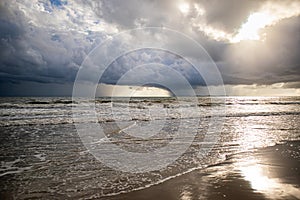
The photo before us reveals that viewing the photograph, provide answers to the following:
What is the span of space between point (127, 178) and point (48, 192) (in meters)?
2.08

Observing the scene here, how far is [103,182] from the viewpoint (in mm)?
6488

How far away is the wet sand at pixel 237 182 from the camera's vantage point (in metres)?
5.46

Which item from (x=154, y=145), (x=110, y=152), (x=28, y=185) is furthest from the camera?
(x=154, y=145)

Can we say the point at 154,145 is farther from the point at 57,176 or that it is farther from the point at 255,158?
the point at 57,176

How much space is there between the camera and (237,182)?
6324 mm

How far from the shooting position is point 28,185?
622 centimetres

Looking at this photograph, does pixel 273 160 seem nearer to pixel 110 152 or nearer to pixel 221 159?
pixel 221 159

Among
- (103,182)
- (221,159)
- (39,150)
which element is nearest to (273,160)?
(221,159)

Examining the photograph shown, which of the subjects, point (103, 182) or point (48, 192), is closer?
point (48, 192)

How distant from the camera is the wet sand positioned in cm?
546

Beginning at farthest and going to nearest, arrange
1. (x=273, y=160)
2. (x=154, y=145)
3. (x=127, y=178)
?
(x=154, y=145) < (x=273, y=160) < (x=127, y=178)

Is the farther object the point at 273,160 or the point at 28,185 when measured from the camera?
the point at 273,160

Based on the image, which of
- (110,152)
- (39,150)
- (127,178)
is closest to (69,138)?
(39,150)

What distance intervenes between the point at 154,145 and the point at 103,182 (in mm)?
5354
